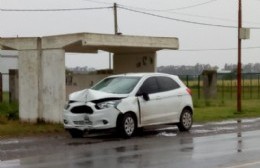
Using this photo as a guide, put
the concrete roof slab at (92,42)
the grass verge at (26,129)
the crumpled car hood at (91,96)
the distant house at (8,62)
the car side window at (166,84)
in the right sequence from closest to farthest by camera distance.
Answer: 1. the crumpled car hood at (91,96)
2. the grass verge at (26,129)
3. the car side window at (166,84)
4. the concrete roof slab at (92,42)
5. the distant house at (8,62)

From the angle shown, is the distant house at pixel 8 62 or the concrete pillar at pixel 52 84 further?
the distant house at pixel 8 62

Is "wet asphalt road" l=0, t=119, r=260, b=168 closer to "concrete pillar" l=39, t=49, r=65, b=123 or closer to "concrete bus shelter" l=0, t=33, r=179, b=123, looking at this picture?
"concrete pillar" l=39, t=49, r=65, b=123

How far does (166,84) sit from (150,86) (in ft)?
2.72

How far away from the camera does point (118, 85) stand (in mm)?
18812

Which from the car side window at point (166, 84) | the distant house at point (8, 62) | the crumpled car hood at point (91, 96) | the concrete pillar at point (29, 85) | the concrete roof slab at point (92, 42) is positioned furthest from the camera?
the distant house at point (8, 62)

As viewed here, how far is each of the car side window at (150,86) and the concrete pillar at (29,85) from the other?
4.22 meters

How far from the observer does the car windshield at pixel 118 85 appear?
18.5 metres

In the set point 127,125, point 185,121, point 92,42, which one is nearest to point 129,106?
point 127,125

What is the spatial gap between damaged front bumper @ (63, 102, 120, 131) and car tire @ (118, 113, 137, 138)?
8.4 inches

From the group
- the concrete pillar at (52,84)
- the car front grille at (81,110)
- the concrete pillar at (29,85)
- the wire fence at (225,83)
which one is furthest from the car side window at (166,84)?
the wire fence at (225,83)

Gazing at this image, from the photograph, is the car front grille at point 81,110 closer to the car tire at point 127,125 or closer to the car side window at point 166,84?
the car tire at point 127,125

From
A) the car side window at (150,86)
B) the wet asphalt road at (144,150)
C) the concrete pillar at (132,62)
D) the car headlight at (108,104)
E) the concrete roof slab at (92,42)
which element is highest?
the concrete roof slab at (92,42)

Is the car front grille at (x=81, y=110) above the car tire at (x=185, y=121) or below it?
above

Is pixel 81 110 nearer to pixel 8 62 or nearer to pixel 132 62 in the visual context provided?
pixel 132 62
